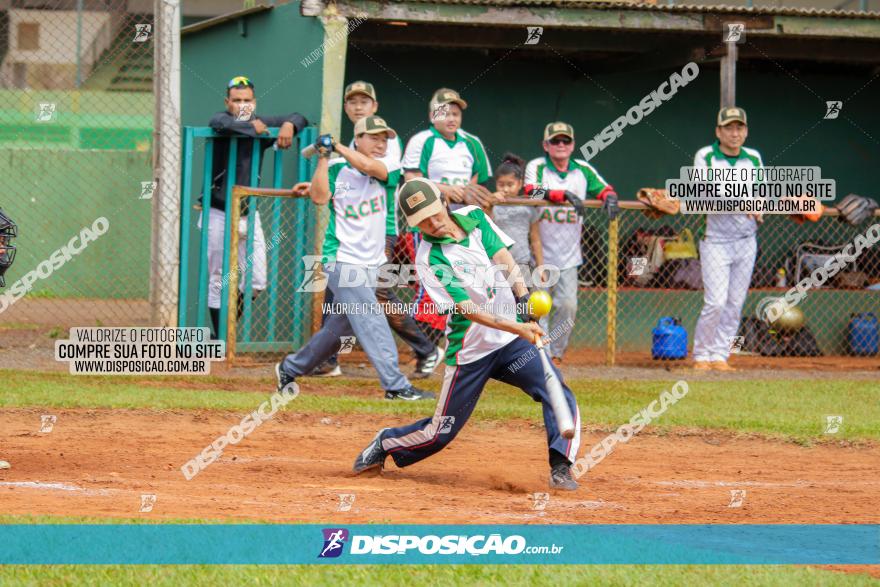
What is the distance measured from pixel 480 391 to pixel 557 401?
1.48 ft

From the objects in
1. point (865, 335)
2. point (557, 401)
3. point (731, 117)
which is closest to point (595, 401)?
point (731, 117)

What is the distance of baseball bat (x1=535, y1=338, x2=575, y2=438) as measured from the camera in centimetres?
724

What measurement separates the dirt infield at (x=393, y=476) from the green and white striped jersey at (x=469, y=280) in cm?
83

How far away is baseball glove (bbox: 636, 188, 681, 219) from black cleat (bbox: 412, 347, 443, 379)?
2.73m

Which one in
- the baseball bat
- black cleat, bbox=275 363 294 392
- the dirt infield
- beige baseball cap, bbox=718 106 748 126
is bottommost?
the dirt infield

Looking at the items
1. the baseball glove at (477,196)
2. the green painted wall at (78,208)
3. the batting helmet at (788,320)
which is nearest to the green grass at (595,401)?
the baseball glove at (477,196)

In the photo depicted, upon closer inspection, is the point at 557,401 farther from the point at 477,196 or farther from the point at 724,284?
the point at 724,284

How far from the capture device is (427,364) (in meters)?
11.9

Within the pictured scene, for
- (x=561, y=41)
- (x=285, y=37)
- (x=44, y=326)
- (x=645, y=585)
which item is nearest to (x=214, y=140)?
(x=285, y=37)

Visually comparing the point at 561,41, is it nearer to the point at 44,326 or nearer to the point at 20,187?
the point at 44,326

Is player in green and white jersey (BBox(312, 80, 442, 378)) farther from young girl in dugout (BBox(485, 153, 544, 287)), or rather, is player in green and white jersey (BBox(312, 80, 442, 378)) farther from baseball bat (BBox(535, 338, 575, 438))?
baseball bat (BBox(535, 338, 575, 438))

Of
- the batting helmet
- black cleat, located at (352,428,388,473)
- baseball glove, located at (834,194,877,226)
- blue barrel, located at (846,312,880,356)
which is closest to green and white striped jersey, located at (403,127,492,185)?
baseball glove, located at (834,194,877,226)

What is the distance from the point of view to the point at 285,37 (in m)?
13.8

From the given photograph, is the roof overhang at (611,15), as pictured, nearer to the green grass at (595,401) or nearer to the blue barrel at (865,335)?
the blue barrel at (865,335)
